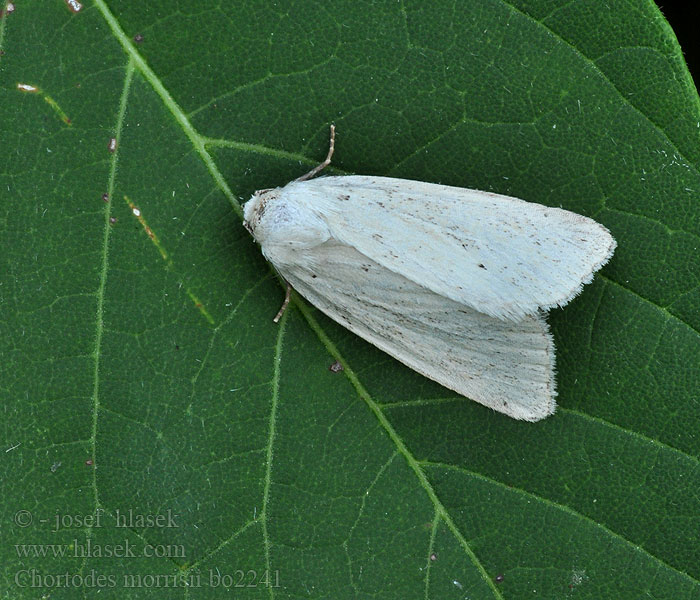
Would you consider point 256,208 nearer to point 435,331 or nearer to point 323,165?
point 323,165

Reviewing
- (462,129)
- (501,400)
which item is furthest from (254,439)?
(462,129)

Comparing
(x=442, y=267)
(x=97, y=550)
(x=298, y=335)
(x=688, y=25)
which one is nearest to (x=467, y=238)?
(x=442, y=267)

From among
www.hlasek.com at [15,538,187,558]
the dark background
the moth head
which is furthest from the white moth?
www.hlasek.com at [15,538,187,558]

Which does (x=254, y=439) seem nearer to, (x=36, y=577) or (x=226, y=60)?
(x=36, y=577)

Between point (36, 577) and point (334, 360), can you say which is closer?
point (36, 577)

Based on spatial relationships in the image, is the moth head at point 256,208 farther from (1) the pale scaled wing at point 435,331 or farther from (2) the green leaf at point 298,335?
(1) the pale scaled wing at point 435,331

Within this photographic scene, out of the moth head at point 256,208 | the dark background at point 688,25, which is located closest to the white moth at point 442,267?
the moth head at point 256,208
